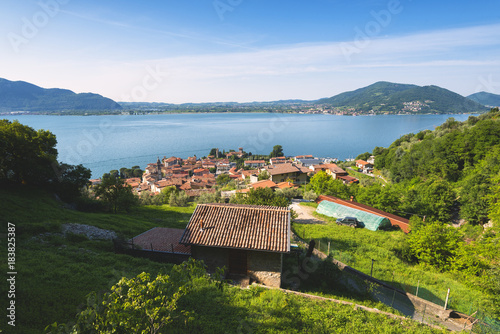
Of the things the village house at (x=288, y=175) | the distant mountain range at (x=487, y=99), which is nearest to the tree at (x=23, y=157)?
the village house at (x=288, y=175)

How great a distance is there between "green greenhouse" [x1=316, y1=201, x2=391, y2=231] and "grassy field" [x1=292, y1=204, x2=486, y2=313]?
3.13 feet

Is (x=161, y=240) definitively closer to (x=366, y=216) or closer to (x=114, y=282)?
(x=114, y=282)

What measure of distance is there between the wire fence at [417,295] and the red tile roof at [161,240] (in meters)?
9.00

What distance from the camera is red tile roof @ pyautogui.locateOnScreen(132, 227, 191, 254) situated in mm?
13781

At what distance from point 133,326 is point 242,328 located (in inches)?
164

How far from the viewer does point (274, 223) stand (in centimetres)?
1198

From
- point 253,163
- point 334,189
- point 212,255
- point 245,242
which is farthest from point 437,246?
point 253,163

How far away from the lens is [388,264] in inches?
579

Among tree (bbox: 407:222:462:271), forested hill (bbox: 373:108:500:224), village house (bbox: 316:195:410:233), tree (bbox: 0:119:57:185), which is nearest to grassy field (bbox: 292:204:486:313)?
tree (bbox: 407:222:462:271)

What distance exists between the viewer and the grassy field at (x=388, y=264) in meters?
11.4

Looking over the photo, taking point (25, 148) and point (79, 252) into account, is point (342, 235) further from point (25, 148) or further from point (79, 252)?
point (25, 148)

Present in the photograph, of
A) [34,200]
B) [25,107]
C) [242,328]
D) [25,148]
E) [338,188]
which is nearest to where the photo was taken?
[242,328]

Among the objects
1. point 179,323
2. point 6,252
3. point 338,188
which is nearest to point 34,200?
point 6,252

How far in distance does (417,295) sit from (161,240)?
45.0 ft
